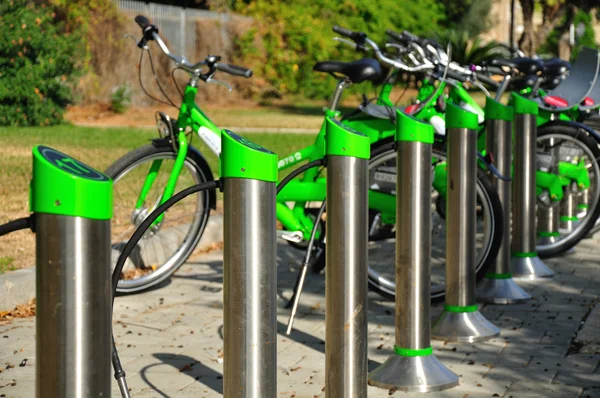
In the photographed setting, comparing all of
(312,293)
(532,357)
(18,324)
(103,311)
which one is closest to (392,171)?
(312,293)

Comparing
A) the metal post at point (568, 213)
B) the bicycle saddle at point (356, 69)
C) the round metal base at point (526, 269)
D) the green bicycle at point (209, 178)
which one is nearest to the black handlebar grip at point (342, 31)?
the green bicycle at point (209, 178)

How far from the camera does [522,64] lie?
7.78 meters

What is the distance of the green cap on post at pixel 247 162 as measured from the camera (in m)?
3.10

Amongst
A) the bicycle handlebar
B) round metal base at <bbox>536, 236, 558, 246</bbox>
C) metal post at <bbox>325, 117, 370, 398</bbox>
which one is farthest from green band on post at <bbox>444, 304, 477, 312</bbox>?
round metal base at <bbox>536, 236, 558, 246</bbox>

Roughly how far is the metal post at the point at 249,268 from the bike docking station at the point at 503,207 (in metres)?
3.07

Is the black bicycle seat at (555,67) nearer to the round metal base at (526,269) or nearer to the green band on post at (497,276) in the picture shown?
the round metal base at (526,269)

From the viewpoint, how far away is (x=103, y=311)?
244 centimetres

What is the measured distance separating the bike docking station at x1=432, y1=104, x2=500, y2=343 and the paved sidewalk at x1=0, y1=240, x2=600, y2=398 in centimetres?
24

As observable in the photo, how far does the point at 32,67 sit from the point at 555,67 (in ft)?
29.3

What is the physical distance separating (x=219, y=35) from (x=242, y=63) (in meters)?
0.82

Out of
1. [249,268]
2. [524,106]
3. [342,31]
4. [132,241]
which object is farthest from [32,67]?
[249,268]

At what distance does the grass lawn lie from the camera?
6.83 meters

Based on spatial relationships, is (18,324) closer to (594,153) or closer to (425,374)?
(425,374)

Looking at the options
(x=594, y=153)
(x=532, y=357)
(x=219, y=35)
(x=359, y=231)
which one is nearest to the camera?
(x=359, y=231)
